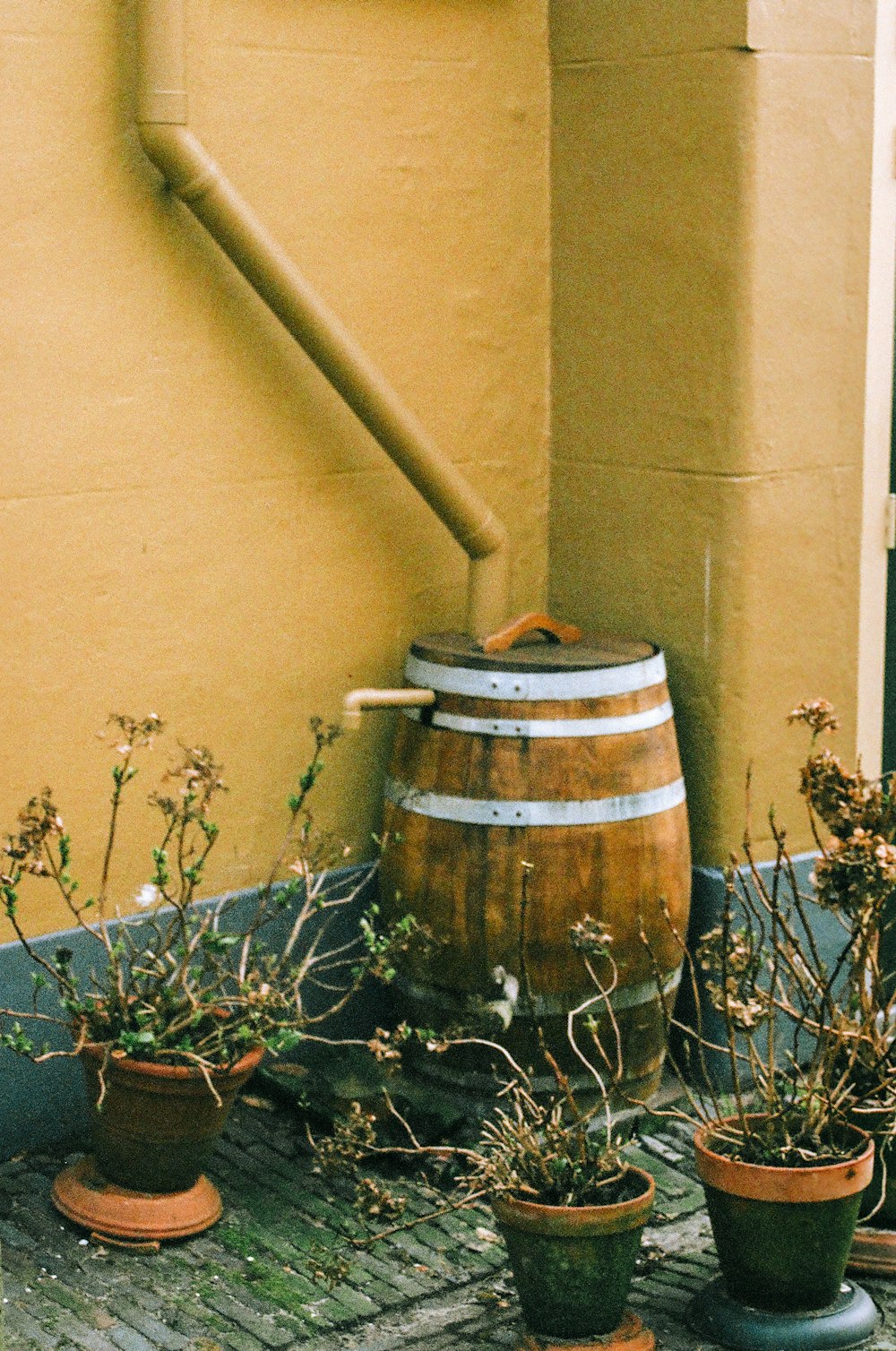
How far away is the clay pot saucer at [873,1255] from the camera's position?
386cm

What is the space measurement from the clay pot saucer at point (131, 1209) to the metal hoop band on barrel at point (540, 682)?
1.23 metres

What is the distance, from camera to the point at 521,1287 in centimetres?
356

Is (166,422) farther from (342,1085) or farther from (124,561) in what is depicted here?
(342,1085)

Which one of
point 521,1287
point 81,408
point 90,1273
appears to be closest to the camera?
point 521,1287

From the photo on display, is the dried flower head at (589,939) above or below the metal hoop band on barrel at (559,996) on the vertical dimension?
above

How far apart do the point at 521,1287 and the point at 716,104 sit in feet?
8.87

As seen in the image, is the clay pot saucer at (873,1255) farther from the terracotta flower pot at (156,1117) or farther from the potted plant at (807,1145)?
the terracotta flower pot at (156,1117)

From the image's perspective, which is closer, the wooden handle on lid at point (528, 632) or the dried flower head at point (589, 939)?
the dried flower head at point (589, 939)

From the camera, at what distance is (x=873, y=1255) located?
3.87 m

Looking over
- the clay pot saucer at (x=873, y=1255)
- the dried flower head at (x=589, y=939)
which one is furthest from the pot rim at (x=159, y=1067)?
the clay pot saucer at (x=873, y=1255)

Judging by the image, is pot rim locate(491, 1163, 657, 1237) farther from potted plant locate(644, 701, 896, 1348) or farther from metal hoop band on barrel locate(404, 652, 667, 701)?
metal hoop band on barrel locate(404, 652, 667, 701)

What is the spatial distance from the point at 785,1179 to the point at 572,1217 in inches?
15.8

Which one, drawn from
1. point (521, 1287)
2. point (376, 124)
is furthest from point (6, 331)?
point (521, 1287)

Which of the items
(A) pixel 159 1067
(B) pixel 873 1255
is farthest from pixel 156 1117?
(B) pixel 873 1255
